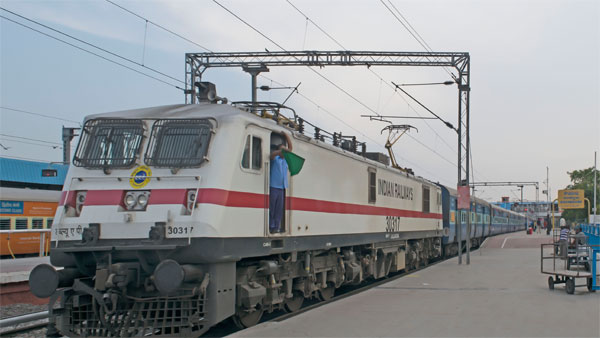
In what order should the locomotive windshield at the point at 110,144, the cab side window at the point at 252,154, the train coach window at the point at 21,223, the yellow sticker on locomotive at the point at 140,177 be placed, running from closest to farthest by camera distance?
the yellow sticker on locomotive at the point at 140,177 < the locomotive windshield at the point at 110,144 < the cab side window at the point at 252,154 < the train coach window at the point at 21,223

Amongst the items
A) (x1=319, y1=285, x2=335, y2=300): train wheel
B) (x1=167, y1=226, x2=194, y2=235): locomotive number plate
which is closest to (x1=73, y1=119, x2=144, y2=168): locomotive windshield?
(x1=167, y1=226, x2=194, y2=235): locomotive number plate

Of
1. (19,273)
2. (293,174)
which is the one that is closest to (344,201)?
(293,174)

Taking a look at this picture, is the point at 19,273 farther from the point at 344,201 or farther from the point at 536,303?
the point at 536,303

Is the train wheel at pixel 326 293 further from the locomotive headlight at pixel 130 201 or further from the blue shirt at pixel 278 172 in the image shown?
the locomotive headlight at pixel 130 201

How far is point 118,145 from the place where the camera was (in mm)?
8461

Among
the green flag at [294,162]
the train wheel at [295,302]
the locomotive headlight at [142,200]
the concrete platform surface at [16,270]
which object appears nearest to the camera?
the locomotive headlight at [142,200]

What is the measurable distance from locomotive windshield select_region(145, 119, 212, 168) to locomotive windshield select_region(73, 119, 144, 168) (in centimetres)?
26

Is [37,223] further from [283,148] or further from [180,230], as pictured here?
[180,230]

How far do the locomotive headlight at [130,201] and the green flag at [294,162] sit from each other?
2653 millimetres

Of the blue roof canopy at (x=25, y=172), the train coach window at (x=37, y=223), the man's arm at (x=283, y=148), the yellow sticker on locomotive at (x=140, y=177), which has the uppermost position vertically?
the blue roof canopy at (x=25, y=172)

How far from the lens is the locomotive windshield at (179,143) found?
26.6 ft

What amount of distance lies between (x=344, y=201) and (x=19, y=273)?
7.67 meters

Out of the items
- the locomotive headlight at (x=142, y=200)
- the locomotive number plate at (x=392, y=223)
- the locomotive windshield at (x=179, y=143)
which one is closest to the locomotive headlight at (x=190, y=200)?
the locomotive windshield at (x=179, y=143)

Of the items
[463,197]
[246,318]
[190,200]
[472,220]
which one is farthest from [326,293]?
[472,220]
